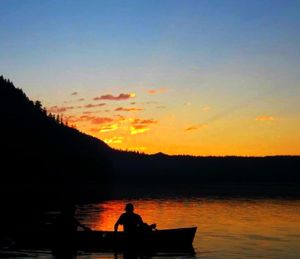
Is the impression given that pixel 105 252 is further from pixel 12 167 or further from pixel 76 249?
pixel 12 167

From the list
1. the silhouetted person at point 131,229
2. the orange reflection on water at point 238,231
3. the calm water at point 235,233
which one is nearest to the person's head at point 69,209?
the calm water at point 235,233

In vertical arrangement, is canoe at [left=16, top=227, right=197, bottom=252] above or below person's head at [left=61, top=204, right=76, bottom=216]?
below

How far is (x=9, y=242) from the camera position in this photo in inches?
1631

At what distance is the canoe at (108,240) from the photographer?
3606cm

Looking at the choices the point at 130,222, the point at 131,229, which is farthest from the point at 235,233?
the point at 130,222

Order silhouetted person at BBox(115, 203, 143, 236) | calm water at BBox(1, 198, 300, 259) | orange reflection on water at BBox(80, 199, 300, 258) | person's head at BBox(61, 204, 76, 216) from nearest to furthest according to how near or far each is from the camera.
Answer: silhouetted person at BBox(115, 203, 143, 236) < person's head at BBox(61, 204, 76, 216) < calm water at BBox(1, 198, 300, 259) < orange reflection on water at BBox(80, 199, 300, 258)

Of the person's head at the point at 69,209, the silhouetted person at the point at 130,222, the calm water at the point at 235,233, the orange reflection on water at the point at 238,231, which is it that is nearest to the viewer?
the silhouetted person at the point at 130,222

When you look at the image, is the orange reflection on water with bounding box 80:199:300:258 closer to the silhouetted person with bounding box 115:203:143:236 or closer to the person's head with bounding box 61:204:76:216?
the person's head with bounding box 61:204:76:216

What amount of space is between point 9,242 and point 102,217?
104 feet

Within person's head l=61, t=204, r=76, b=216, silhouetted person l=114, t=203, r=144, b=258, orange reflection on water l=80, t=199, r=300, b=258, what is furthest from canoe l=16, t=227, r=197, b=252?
silhouetted person l=114, t=203, r=144, b=258

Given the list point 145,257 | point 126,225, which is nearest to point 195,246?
point 145,257

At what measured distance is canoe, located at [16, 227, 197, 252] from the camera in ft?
118

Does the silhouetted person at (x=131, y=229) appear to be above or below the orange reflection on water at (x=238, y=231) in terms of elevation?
above

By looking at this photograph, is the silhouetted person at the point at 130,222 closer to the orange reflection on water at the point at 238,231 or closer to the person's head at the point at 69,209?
the person's head at the point at 69,209
